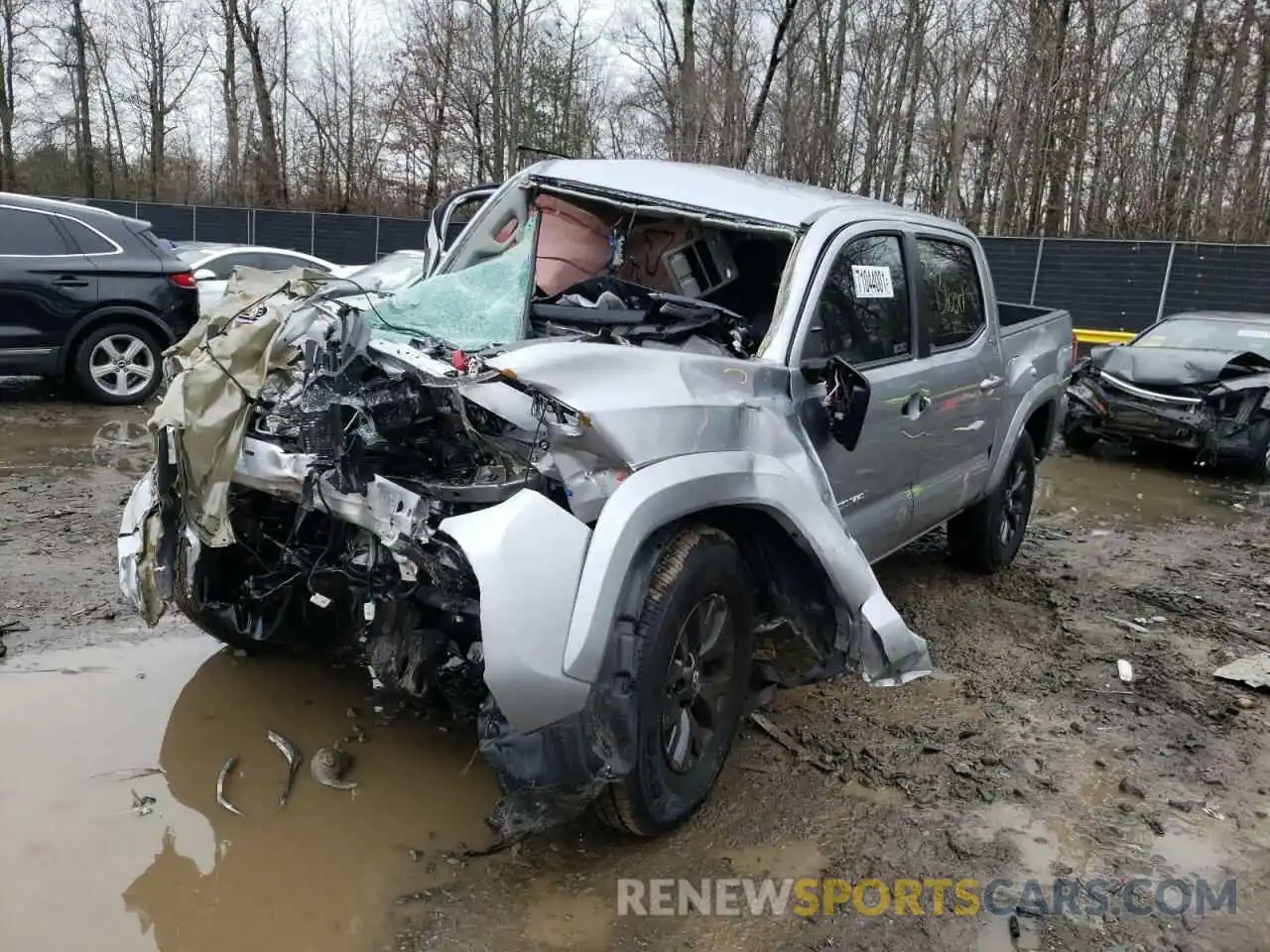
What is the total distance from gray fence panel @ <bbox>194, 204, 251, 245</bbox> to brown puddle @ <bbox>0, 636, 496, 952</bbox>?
23.3 meters

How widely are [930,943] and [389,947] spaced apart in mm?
1390

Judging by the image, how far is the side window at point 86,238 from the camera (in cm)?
816

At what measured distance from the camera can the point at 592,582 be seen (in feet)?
7.93

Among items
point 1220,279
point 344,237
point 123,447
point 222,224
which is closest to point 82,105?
point 222,224

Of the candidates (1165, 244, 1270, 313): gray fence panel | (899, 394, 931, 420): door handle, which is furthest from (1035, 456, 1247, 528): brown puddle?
(1165, 244, 1270, 313): gray fence panel

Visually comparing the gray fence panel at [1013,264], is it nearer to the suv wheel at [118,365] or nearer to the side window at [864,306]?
the suv wheel at [118,365]

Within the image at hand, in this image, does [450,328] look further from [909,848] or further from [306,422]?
[909,848]

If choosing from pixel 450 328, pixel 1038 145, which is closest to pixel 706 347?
pixel 450 328

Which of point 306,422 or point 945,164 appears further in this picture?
point 945,164

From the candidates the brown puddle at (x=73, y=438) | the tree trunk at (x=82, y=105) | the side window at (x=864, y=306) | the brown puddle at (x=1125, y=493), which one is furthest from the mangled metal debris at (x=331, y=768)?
the tree trunk at (x=82, y=105)

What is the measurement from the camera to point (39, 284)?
7805 millimetres

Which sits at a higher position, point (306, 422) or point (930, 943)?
point (306, 422)

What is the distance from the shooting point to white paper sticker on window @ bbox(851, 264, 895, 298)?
148 inches

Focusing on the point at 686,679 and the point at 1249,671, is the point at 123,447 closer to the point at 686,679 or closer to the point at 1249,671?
the point at 686,679
